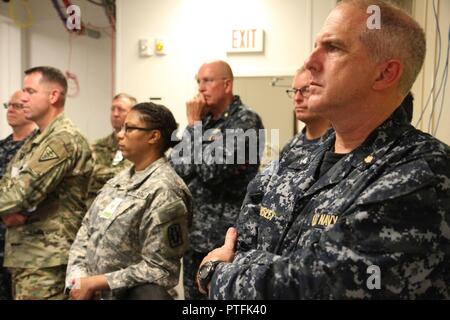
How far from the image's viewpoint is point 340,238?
869mm

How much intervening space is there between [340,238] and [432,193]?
19cm

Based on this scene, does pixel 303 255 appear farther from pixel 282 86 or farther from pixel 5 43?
pixel 5 43

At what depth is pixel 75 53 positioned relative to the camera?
4.28m

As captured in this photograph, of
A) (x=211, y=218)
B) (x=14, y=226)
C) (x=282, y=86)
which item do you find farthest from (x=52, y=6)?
(x=211, y=218)

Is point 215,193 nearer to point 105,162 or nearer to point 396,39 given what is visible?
point 105,162

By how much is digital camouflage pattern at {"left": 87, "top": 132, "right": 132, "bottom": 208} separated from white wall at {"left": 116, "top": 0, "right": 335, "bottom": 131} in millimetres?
530

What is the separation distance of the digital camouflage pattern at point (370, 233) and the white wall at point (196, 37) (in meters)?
2.31

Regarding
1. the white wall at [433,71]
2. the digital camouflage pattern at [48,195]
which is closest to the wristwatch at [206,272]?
the digital camouflage pattern at [48,195]

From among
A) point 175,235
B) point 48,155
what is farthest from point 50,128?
point 175,235

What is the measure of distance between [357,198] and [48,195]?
1.72m

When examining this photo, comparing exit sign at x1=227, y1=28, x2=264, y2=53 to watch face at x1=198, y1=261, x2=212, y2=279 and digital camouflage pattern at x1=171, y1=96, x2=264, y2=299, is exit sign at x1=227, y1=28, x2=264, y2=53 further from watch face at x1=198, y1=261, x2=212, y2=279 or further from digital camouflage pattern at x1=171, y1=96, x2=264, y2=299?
watch face at x1=198, y1=261, x2=212, y2=279

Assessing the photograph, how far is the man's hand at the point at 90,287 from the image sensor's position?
5.32ft

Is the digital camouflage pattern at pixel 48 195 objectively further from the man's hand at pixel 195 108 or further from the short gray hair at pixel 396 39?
the short gray hair at pixel 396 39

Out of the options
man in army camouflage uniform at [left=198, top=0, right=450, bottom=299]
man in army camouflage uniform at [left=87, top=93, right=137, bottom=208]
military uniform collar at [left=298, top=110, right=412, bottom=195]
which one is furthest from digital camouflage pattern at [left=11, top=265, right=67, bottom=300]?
military uniform collar at [left=298, top=110, right=412, bottom=195]
